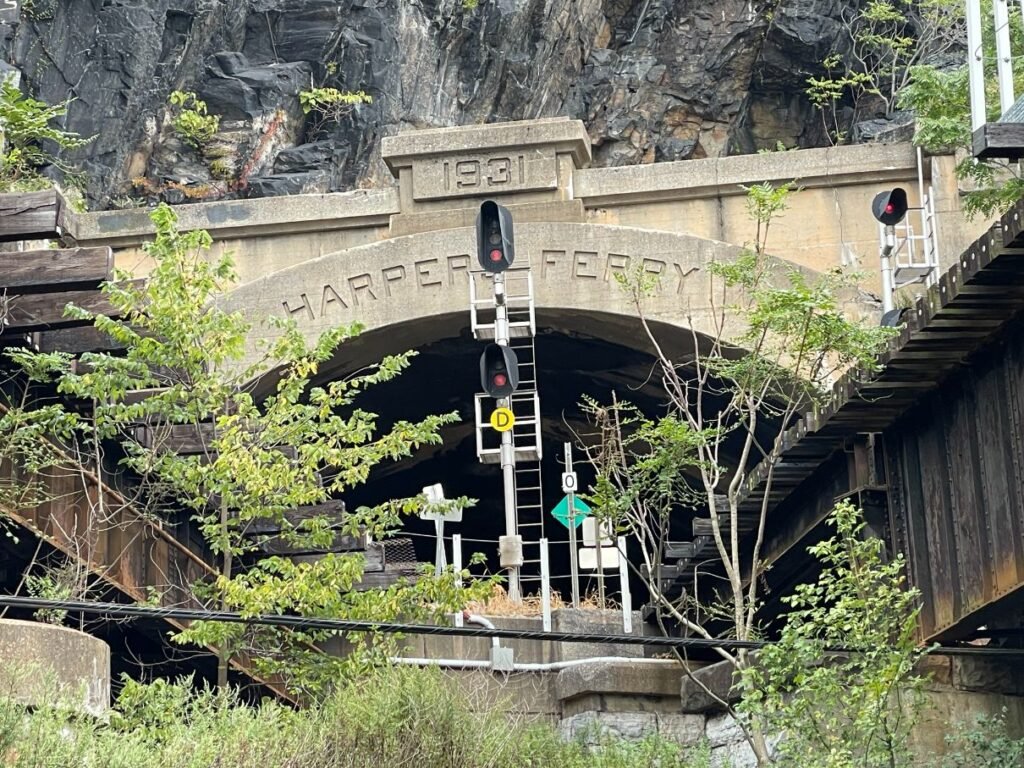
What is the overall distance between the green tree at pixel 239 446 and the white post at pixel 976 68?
6.30 metres

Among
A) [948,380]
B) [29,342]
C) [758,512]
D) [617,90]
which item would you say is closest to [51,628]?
[29,342]

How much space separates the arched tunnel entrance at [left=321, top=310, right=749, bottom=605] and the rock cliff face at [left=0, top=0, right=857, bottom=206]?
17.7 feet

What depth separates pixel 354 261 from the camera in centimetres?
2600

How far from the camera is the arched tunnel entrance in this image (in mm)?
26656

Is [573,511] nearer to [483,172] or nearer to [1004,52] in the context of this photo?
[483,172]

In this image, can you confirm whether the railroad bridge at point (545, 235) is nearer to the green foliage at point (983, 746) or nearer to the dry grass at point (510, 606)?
the dry grass at point (510, 606)

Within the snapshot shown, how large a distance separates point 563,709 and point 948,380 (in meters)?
6.97

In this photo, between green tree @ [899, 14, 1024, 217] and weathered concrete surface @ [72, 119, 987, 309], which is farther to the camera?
weathered concrete surface @ [72, 119, 987, 309]

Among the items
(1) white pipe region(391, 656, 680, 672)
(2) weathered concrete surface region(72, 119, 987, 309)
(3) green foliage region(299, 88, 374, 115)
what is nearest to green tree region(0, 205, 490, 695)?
(1) white pipe region(391, 656, 680, 672)

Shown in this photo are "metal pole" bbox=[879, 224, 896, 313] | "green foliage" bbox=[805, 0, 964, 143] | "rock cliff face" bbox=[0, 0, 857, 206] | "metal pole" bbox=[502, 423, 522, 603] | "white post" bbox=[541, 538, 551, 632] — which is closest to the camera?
"metal pole" bbox=[879, 224, 896, 313]

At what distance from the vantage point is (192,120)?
34.9 metres

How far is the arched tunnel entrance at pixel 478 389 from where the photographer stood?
26.7m

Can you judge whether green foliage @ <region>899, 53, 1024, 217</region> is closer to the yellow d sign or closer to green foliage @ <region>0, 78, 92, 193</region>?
the yellow d sign

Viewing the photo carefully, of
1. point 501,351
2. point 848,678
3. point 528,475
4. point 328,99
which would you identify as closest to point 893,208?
point 501,351
